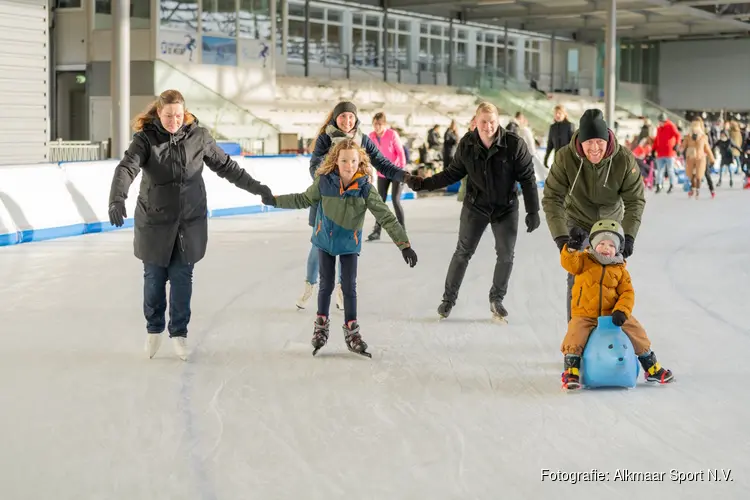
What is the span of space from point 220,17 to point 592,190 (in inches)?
990

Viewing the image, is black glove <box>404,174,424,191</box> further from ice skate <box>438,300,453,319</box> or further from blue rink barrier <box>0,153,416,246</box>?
blue rink barrier <box>0,153,416,246</box>

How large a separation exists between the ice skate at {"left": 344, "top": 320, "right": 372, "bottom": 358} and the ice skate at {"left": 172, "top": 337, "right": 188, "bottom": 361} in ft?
2.89

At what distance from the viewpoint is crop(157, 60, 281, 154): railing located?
75.7ft

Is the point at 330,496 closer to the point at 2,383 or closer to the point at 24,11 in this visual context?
the point at 2,383

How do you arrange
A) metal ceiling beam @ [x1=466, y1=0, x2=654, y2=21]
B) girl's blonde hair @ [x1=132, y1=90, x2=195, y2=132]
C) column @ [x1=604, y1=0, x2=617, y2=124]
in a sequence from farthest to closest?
metal ceiling beam @ [x1=466, y1=0, x2=654, y2=21]
column @ [x1=604, y1=0, x2=617, y2=124]
girl's blonde hair @ [x1=132, y1=90, x2=195, y2=132]

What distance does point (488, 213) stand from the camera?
7.61m

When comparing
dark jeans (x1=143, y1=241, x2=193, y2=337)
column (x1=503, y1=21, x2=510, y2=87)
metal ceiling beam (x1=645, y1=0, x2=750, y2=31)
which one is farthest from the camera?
column (x1=503, y1=21, x2=510, y2=87)

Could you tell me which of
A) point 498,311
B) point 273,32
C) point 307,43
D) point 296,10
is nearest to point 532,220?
point 498,311

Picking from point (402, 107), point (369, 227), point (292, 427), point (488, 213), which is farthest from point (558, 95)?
point (292, 427)

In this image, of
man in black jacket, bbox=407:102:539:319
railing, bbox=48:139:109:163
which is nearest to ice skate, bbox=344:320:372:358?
Answer: man in black jacket, bbox=407:102:539:319

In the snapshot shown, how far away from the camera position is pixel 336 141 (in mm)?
7520

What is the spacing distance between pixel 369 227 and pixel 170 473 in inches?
429

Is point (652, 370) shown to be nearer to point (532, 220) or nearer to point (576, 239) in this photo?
point (576, 239)

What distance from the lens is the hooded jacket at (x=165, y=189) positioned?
604 cm
